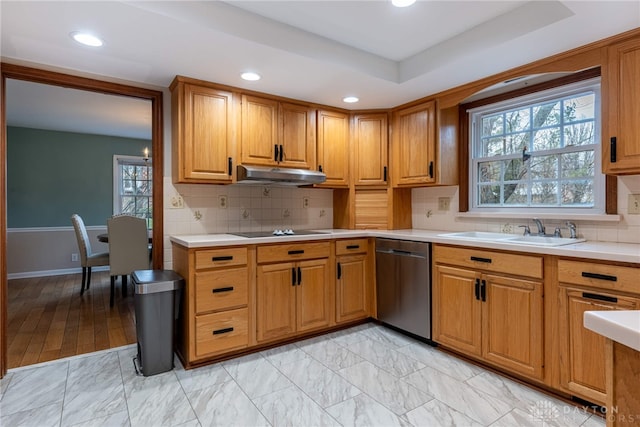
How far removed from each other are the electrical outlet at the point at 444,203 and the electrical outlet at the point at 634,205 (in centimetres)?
132

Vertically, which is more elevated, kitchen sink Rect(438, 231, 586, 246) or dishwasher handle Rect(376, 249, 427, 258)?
kitchen sink Rect(438, 231, 586, 246)

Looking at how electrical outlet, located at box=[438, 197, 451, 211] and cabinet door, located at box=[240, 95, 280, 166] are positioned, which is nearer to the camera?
cabinet door, located at box=[240, 95, 280, 166]

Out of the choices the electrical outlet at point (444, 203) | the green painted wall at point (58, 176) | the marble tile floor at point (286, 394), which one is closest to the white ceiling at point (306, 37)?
the electrical outlet at point (444, 203)

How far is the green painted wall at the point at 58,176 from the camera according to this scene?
532 centimetres

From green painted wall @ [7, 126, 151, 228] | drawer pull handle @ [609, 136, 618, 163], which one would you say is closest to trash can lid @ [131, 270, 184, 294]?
drawer pull handle @ [609, 136, 618, 163]

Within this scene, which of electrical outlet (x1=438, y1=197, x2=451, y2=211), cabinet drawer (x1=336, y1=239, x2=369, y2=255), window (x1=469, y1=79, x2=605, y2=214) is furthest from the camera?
electrical outlet (x1=438, y1=197, x2=451, y2=211)

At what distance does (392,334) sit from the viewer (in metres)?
2.97

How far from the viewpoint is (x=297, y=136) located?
3.17m

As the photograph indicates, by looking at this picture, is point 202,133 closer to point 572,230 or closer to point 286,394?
point 286,394

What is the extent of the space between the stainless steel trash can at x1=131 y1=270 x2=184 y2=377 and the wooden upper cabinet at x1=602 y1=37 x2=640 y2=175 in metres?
2.88

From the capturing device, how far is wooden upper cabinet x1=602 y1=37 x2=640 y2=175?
1935 mm

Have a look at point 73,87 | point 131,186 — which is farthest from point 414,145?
point 131,186

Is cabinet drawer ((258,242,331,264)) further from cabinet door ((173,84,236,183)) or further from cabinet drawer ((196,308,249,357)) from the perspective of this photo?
cabinet door ((173,84,236,183))

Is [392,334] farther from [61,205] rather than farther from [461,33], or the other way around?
[61,205]
